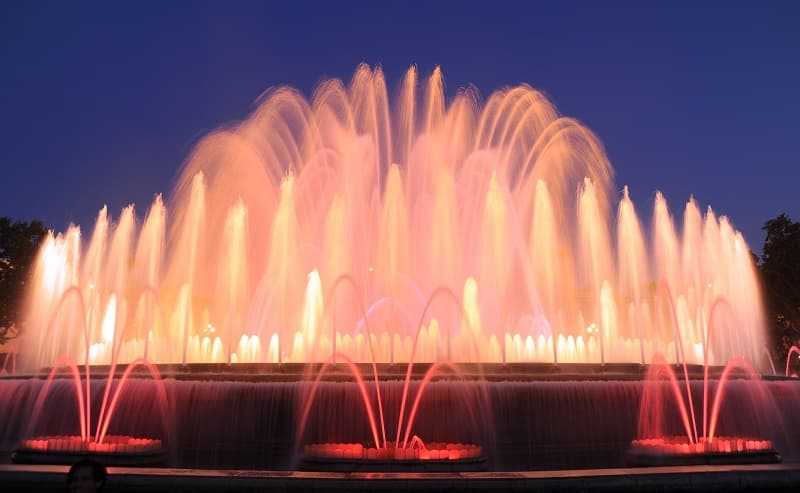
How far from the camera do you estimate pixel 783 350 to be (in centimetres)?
5422

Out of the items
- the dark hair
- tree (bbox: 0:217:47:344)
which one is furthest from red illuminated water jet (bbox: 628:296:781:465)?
tree (bbox: 0:217:47:344)

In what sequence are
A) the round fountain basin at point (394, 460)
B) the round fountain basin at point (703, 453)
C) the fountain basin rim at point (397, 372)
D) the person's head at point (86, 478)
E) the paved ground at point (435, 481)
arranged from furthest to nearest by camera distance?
the fountain basin rim at point (397, 372) → the round fountain basin at point (703, 453) → the round fountain basin at point (394, 460) → the paved ground at point (435, 481) → the person's head at point (86, 478)

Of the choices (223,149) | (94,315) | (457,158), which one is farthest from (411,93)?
(94,315)

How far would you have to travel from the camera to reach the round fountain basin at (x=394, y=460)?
44.0 feet

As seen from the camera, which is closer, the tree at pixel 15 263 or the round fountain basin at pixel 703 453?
the round fountain basin at pixel 703 453

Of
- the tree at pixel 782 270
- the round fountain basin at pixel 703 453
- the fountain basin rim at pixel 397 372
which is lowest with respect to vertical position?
the round fountain basin at pixel 703 453

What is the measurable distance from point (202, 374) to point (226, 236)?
A: 16687 millimetres

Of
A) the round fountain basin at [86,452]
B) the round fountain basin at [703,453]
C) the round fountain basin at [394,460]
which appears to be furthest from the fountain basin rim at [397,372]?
the round fountain basin at [394,460]

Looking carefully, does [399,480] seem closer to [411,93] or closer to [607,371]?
[607,371]

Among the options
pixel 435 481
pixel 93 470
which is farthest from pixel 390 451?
pixel 93 470

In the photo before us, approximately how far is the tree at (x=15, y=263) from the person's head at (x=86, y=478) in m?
49.8

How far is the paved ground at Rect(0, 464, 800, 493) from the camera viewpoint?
413 inches

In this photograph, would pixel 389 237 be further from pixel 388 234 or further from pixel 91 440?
pixel 91 440

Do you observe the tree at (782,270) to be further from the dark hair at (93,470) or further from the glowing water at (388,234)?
the dark hair at (93,470)
